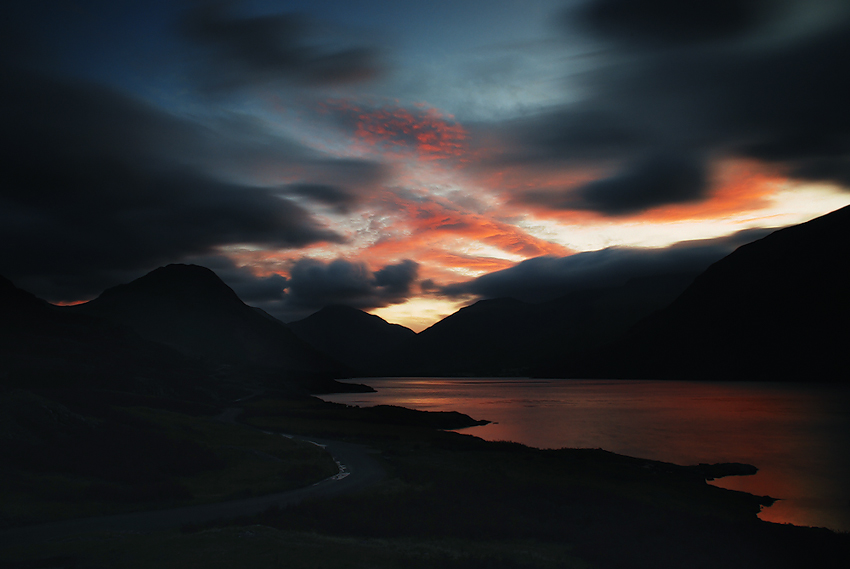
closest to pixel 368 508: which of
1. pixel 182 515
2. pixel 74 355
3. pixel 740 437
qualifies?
Result: pixel 182 515

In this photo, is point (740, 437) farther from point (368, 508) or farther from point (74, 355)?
point (74, 355)

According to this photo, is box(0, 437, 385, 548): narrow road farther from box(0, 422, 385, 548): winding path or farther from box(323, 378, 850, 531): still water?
box(323, 378, 850, 531): still water

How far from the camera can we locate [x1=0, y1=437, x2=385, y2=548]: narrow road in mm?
20016

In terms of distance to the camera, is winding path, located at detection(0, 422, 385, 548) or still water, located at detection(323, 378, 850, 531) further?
still water, located at detection(323, 378, 850, 531)

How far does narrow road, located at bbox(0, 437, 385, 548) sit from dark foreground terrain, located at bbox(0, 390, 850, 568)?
0.58m

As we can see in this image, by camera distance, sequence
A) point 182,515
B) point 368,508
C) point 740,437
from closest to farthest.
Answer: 1. point 182,515
2. point 368,508
3. point 740,437

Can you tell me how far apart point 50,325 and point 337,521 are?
152m

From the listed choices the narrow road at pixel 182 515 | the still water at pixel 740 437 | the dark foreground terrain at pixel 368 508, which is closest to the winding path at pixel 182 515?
the narrow road at pixel 182 515

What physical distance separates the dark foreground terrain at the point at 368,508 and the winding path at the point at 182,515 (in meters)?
0.61

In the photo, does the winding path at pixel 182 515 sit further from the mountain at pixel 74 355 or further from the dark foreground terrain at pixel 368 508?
the mountain at pixel 74 355

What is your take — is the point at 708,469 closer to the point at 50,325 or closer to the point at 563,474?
the point at 563,474

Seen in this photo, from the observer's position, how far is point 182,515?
77.3ft

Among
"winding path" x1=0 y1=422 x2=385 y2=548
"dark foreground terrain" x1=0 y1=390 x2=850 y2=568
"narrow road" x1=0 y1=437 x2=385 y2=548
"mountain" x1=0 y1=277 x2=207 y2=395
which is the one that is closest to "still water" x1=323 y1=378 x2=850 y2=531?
"dark foreground terrain" x1=0 y1=390 x2=850 y2=568

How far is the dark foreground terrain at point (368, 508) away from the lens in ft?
60.1
